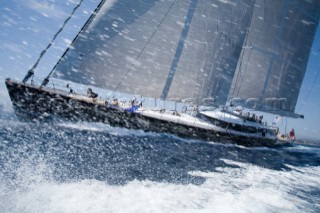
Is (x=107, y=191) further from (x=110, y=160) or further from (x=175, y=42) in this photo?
(x=175, y=42)

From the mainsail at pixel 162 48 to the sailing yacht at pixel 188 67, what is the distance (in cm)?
6

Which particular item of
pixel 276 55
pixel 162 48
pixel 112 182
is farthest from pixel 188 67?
pixel 112 182

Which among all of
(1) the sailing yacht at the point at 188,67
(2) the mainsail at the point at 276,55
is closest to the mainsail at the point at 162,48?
(1) the sailing yacht at the point at 188,67

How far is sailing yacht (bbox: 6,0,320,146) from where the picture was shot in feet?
48.6

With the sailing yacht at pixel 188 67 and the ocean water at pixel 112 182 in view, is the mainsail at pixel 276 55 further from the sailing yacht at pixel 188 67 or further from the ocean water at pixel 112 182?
the ocean water at pixel 112 182

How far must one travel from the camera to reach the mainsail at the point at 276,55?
23094 millimetres

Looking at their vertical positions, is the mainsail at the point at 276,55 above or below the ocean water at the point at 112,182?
above

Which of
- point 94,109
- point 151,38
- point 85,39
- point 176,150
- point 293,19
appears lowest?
point 176,150

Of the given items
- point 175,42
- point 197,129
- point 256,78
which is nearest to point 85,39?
point 175,42

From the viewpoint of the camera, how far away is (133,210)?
5086mm

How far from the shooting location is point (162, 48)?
17.0 metres

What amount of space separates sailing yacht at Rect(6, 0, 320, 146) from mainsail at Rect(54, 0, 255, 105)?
6 centimetres

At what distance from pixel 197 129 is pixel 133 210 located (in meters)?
13.9

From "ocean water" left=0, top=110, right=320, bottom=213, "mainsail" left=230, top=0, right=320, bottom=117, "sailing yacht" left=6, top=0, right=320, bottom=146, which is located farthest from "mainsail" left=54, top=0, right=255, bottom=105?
"ocean water" left=0, top=110, right=320, bottom=213
